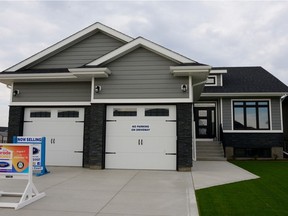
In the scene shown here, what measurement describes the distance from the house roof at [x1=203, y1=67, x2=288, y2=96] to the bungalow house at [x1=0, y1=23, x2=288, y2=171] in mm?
5276

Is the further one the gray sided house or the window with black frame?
the window with black frame

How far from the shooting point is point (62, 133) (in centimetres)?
1137

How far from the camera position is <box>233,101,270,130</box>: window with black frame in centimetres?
1605

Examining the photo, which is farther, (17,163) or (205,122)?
(205,122)

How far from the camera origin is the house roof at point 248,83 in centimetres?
1603

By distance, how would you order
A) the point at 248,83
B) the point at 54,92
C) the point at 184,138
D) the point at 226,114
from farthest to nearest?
the point at 248,83 → the point at 226,114 → the point at 54,92 → the point at 184,138


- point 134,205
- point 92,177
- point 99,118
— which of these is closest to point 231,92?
point 99,118

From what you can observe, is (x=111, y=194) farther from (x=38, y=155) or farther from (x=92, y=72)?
(x=92, y=72)

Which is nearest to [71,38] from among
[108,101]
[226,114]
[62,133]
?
[108,101]

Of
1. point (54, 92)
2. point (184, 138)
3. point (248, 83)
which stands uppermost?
point (248, 83)

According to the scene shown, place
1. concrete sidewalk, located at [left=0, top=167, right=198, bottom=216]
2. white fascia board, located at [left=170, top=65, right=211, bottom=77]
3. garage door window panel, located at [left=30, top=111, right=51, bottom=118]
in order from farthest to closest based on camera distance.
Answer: garage door window panel, located at [left=30, top=111, right=51, bottom=118] → white fascia board, located at [left=170, top=65, right=211, bottom=77] → concrete sidewalk, located at [left=0, top=167, right=198, bottom=216]

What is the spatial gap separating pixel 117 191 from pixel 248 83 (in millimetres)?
13183

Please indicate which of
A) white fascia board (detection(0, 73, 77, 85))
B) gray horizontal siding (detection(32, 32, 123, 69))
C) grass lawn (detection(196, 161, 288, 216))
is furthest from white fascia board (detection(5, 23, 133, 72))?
grass lawn (detection(196, 161, 288, 216))

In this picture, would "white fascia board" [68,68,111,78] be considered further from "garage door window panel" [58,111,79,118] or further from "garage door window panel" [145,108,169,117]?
"garage door window panel" [145,108,169,117]
